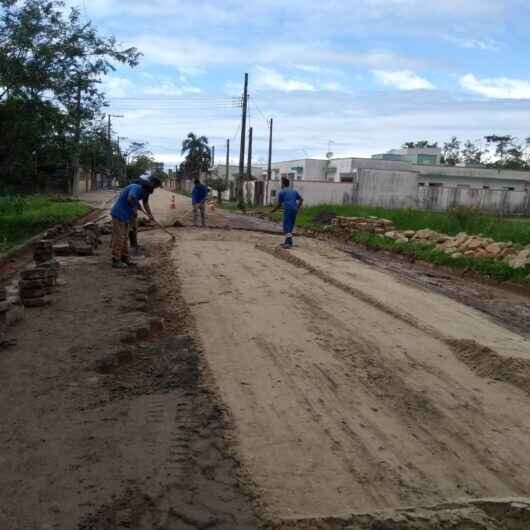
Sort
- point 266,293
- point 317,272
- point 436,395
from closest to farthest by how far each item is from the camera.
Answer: point 436,395
point 266,293
point 317,272

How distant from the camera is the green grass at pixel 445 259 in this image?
12.7 m

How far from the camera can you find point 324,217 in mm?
25969

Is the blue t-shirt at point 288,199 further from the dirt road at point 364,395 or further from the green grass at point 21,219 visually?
the green grass at point 21,219

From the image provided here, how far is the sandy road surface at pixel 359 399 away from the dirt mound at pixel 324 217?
1619 centimetres

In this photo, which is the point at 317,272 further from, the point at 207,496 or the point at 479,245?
the point at 207,496

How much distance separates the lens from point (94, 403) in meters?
4.64

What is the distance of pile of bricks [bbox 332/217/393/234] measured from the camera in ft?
68.1

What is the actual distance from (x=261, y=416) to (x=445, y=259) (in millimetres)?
11313

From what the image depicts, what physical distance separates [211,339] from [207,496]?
305cm

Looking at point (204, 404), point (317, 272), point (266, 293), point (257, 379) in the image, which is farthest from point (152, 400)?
point (317, 272)

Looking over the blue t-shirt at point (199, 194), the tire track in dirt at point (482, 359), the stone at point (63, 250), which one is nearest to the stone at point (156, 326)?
the tire track in dirt at point (482, 359)

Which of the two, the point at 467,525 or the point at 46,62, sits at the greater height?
the point at 46,62

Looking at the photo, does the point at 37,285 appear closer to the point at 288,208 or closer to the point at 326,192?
the point at 288,208

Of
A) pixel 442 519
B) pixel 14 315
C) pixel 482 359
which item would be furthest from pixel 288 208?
pixel 442 519
